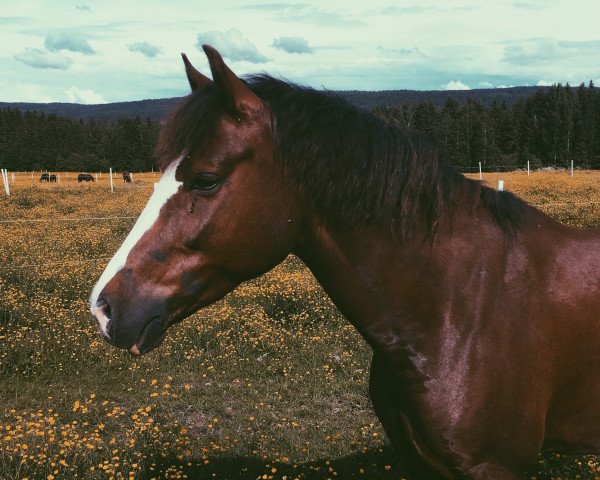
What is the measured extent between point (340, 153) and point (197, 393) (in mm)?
4386

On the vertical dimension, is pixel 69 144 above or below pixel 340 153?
below

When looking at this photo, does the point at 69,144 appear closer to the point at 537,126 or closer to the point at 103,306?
the point at 537,126

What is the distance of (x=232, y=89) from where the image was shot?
2.09 meters

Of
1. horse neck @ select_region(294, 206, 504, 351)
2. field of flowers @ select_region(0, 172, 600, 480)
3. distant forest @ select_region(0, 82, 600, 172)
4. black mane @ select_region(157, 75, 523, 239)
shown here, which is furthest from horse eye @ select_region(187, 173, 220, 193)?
distant forest @ select_region(0, 82, 600, 172)

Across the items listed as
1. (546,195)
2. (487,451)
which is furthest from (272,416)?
(546,195)

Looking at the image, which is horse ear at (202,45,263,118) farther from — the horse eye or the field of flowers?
the field of flowers

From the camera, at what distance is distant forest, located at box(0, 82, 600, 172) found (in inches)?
2881

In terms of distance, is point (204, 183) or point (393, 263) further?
point (393, 263)

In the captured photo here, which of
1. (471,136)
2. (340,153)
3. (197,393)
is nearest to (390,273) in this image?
(340,153)

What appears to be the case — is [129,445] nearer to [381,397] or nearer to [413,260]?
[381,397]

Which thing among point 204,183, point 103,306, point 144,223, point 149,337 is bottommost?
point 149,337

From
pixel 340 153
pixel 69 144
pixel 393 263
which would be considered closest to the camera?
pixel 340 153

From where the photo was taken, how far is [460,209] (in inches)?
97.2

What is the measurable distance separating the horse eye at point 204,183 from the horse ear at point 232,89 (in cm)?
27
